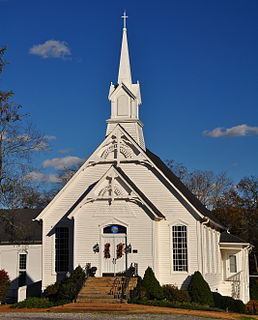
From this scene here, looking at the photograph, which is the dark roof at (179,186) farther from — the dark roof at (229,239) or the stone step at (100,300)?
the stone step at (100,300)

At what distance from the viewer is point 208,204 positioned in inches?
2516

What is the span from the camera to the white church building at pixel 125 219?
26875 millimetres

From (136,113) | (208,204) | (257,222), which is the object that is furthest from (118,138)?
(208,204)

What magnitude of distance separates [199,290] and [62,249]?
811cm

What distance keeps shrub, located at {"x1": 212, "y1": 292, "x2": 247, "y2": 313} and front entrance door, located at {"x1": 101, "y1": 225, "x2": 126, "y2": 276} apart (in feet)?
16.3

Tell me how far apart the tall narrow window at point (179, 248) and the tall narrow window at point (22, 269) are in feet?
44.2

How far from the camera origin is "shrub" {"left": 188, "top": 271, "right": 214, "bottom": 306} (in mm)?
25625

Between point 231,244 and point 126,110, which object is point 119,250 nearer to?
point 126,110

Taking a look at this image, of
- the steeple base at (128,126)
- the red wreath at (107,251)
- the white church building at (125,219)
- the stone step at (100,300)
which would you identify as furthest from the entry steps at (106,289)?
the steeple base at (128,126)

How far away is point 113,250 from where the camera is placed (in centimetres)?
2698

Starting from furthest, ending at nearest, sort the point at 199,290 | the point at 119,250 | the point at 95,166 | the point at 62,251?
the point at 95,166
the point at 62,251
the point at 119,250
the point at 199,290

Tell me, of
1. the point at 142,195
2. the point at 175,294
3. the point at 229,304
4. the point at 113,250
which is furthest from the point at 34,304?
the point at 229,304

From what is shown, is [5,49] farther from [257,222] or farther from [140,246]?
[257,222]

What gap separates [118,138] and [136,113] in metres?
3.03
